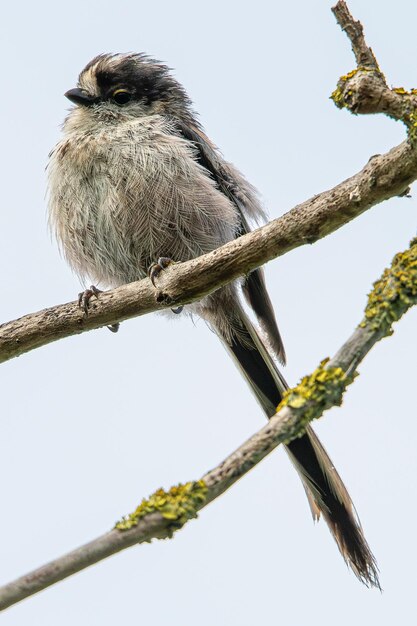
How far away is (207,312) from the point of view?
6207 millimetres

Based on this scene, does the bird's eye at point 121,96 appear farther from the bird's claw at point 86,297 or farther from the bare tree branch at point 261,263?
the bare tree branch at point 261,263

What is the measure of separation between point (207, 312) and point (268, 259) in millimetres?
2160

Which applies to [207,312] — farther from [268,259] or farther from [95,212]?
[268,259]

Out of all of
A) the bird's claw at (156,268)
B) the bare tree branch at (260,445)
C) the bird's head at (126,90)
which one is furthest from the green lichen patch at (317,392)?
the bird's head at (126,90)

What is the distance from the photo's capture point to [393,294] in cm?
312

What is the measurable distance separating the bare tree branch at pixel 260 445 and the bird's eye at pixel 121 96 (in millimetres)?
3428

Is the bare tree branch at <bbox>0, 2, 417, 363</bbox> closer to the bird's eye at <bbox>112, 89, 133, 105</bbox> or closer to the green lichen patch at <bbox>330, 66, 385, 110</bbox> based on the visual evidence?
the green lichen patch at <bbox>330, 66, 385, 110</bbox>

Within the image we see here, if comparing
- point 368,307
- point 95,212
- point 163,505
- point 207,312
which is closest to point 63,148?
point 95,212

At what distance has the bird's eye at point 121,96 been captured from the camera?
6.13 m

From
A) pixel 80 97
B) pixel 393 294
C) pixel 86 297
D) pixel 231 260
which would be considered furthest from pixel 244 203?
pixel 393 294

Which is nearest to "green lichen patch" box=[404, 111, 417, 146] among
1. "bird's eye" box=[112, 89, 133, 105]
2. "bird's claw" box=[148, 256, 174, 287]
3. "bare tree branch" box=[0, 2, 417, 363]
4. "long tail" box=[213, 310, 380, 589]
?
"bare tree branch" box=[0, 2, 417, 363]

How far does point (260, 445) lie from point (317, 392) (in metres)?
0.30

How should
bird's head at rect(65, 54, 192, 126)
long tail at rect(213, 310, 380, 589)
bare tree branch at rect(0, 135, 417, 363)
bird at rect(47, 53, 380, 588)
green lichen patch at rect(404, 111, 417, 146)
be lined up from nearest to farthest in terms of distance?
green lichen patch at rect(404, 111, 417, 146), bare tree branch at rect(0, 135, 417, 363), long tail at rect(213, 310, 380, 589), bird at rect(47, 53, 380, 588), bird's head at rect(65, 54, 192, 126)

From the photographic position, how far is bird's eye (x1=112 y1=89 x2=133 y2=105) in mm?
6129
